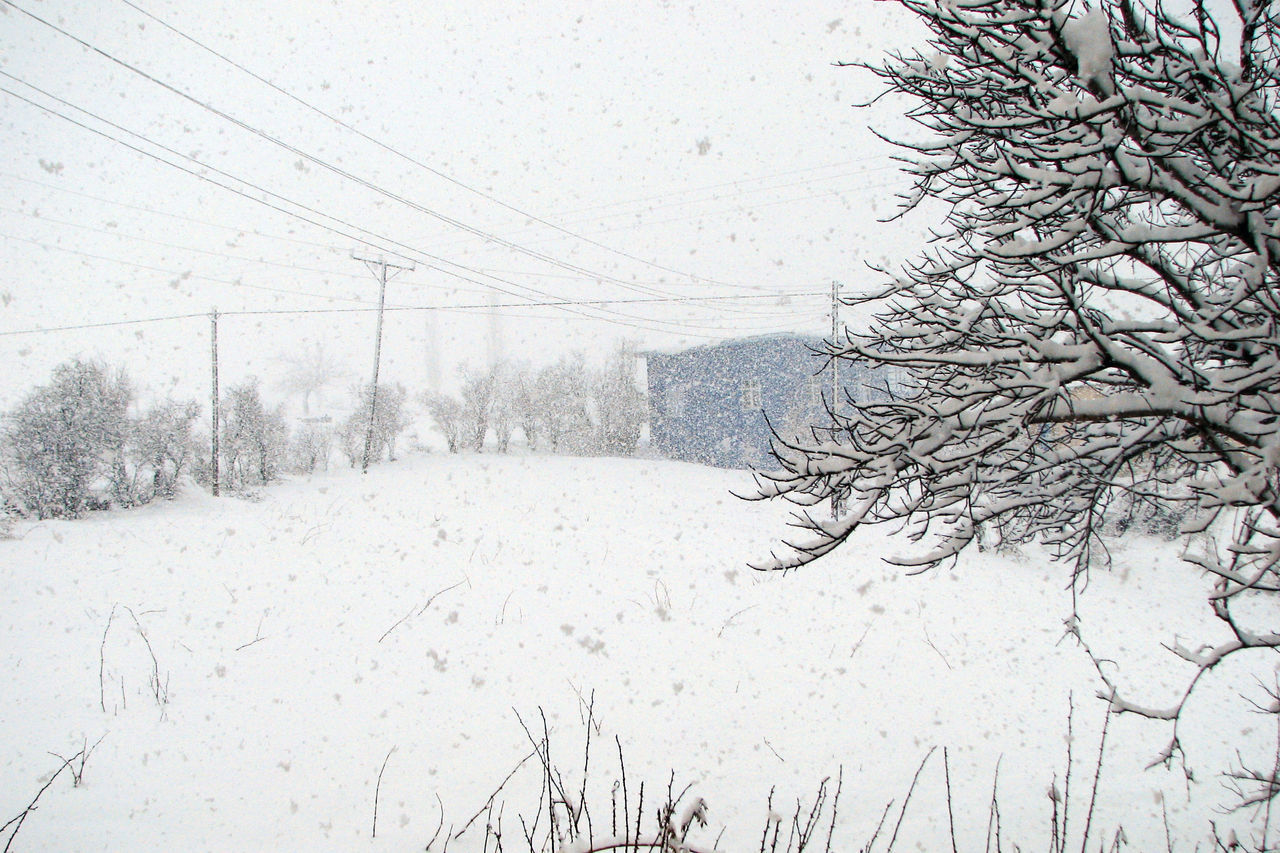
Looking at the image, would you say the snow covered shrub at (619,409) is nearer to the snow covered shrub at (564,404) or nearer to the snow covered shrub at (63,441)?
the snow covered shrub at (564,404)

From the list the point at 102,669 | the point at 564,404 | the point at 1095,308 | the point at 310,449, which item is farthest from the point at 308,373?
the point at 1095,308

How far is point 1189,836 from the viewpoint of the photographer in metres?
4.14

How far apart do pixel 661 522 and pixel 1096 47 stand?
10.0 metres

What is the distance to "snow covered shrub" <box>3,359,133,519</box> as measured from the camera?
40.3ft

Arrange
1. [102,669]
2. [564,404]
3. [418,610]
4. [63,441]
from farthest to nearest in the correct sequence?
1. [564,404]
2. [63,441]
3. [418,610]
4. [102,669]

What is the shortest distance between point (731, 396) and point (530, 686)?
19936mm

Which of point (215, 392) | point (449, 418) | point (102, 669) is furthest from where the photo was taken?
point (449, 418)

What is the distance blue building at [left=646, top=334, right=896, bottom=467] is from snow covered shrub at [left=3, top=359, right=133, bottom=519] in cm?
1849

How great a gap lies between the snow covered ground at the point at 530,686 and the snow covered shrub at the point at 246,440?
946cm

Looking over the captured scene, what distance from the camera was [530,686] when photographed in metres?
5.46

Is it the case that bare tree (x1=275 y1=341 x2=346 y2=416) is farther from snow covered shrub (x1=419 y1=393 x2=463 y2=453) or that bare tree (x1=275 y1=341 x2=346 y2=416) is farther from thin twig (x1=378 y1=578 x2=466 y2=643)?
thin twig (x1=378 y1=578 x2=466 y2=643)

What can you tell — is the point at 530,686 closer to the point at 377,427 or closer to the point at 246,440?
the point at 246,440

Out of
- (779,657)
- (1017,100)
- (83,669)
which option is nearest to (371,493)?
(83,669)

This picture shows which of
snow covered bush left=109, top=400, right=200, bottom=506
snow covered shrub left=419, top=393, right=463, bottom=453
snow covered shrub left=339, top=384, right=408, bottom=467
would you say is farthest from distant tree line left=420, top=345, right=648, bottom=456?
snow covered bush left=109, top=400, right=200, bottom=506
